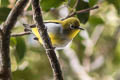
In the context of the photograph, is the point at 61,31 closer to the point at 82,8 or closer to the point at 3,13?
the point at 82,8

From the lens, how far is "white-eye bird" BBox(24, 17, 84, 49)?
6.54 feet

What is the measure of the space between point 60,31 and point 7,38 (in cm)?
61

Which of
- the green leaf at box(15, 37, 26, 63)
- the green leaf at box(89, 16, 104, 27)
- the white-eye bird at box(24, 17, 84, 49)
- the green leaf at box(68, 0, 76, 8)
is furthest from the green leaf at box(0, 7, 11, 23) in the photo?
the green leaf at box(89, 16, 104, 27)

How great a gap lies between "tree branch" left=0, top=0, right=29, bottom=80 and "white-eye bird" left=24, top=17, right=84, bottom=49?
1.26 feet

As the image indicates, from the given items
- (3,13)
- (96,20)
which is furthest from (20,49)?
(96,20)

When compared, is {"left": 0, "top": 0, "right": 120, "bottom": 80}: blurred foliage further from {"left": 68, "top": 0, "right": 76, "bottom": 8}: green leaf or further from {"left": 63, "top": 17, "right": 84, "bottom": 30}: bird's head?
{"left": 68, "top": 0, "right": 76, "bottom": 8}: green leaf

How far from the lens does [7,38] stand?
5.06ft

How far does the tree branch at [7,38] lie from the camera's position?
1.49m

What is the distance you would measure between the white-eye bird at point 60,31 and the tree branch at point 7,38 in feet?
1.26

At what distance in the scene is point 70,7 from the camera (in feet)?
6.19

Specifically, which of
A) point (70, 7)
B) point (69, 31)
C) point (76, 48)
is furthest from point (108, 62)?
point (70, 7)

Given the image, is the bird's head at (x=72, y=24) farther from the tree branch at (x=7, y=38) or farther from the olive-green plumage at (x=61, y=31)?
the tree branch at (x=7, y=38)

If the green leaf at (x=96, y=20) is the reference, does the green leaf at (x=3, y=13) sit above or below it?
above

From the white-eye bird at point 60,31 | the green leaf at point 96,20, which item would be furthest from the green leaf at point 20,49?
the green leaf at point 96,20
